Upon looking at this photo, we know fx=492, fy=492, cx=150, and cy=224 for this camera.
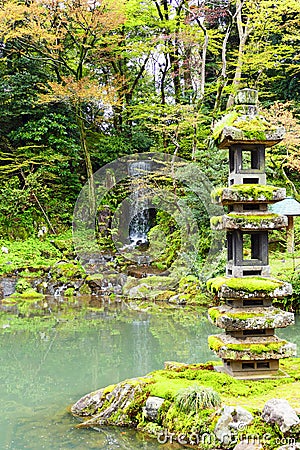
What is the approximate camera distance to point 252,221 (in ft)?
15.6

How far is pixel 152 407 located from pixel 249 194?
218cm

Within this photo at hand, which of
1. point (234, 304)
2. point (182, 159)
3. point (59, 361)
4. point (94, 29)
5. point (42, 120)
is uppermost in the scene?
point (94, 29)

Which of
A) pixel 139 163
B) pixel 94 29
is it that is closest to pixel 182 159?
pixel 139 163

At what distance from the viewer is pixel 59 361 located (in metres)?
7.21

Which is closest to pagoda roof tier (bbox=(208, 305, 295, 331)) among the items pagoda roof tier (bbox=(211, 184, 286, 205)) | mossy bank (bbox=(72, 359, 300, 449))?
mossy bank (bbox=(72, 359, 300, 449))

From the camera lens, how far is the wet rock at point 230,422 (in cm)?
380

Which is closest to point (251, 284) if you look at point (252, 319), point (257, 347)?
point (252, 319)

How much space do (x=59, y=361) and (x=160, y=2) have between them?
512 inches

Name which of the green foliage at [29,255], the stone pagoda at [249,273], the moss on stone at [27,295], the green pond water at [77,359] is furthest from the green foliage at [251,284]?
the green foliage at [29,255]

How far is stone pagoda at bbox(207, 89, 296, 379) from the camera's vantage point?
472cm

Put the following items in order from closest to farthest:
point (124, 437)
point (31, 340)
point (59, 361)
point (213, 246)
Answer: point (124, 437) < point (59, 361) < point (31, 340) < point (213, 246)

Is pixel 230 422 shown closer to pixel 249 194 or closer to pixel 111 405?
pixel 111 405

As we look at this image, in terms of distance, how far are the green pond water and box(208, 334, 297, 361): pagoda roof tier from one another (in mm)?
1096

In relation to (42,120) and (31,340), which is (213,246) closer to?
(31,340)
